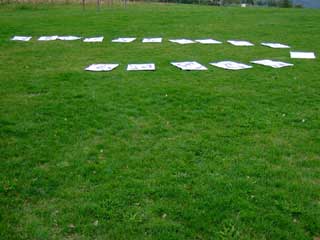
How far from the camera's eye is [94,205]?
108 inches

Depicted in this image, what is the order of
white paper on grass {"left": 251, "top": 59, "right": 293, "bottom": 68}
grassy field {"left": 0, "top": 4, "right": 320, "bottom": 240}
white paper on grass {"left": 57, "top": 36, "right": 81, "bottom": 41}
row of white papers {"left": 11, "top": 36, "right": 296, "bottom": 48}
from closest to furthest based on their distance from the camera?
grassy field {"left": 0, "top": 4, "right": 320, "bottom": 240} < white paper on grass {"left": 251, "top": 59, "right": 293, "bottom": 68} < row of white papers {"left": 11, "top": 36, "right": 296, "bottom": 48} < white paper on grass {"left": 57, "top": 36, "right": 81, "bottom": 41}

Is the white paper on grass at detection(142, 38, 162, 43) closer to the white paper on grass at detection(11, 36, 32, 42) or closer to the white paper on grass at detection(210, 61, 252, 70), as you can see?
the white paper on grass at detection(210, 61, 252, 70)

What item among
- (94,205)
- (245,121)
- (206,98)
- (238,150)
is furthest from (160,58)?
(94,205)

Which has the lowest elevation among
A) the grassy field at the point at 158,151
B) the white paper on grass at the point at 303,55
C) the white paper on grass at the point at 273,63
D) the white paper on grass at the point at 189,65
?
the grassy field at the point at 158,151

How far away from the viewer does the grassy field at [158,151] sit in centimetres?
259

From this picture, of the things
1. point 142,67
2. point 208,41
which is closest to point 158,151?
point 142,67

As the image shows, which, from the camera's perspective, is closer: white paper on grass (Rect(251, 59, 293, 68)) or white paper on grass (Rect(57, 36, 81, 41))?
white paper on grass (Rect(251, 59, 293, 68))

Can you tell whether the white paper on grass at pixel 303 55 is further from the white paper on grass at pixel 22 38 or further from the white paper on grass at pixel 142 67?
the white paper on grass at pixel 22 38

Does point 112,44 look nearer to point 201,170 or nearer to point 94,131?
point 94,131

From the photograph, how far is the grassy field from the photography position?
8.50 feet

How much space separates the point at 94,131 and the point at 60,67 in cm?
321

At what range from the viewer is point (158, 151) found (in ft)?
11.8

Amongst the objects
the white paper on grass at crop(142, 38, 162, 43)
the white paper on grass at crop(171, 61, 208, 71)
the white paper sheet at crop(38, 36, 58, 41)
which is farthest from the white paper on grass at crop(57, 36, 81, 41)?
the white paper on grass at crop(171, 61, 208, 71)

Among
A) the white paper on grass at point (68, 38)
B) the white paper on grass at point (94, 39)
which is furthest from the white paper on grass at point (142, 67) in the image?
the white paper on grass at point (68, 38)
